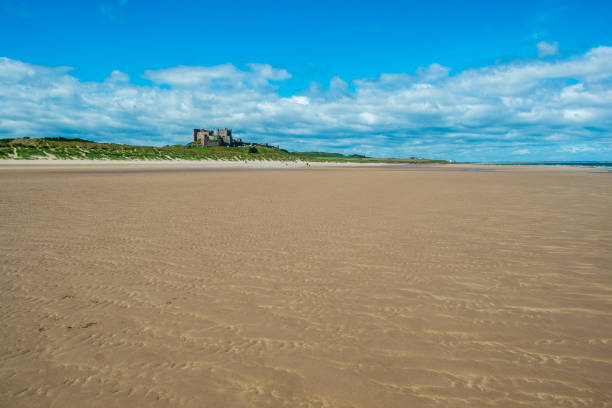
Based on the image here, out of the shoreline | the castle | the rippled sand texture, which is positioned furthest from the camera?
the castle

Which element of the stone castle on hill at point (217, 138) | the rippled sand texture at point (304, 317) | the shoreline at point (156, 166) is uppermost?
the stone castle on hill at point (217, 138)

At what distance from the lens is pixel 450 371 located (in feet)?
10.7

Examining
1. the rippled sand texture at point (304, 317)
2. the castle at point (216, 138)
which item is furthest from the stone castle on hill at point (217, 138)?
the rippled sand texture at point (304, 317)

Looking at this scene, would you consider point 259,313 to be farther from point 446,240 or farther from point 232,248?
point 446,240

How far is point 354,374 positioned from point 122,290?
3800 millimetres

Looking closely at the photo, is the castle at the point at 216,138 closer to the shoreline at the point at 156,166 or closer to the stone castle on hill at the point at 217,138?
the stone castle on hill at the point at 217,138

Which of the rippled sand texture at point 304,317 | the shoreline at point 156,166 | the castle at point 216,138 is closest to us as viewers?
the rippled sand texture at point 304,317

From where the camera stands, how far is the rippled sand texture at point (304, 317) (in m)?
3.04

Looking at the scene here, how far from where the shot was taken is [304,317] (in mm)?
4316

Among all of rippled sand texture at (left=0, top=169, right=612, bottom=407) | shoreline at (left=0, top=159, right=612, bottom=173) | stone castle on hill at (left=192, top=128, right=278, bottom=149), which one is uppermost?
stone castle on hill at (left=192, top=128, right=278, bottom=149)

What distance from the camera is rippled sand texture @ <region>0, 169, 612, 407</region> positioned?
3.04m

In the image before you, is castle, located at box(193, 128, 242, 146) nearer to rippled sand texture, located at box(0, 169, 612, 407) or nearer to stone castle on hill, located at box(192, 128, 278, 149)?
stone castle on hill, located at box(192, 128, 278, 149)

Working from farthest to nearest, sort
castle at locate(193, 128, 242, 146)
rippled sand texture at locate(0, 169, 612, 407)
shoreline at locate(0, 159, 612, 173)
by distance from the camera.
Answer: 1. castle at locate(193, 128, 242, 146)
2. shoreline at locate(0, 159, 612, 173)
3. rippled sand texture at locate(0, 169, 612, 407)

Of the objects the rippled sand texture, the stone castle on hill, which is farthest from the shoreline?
the stone castle on hill
